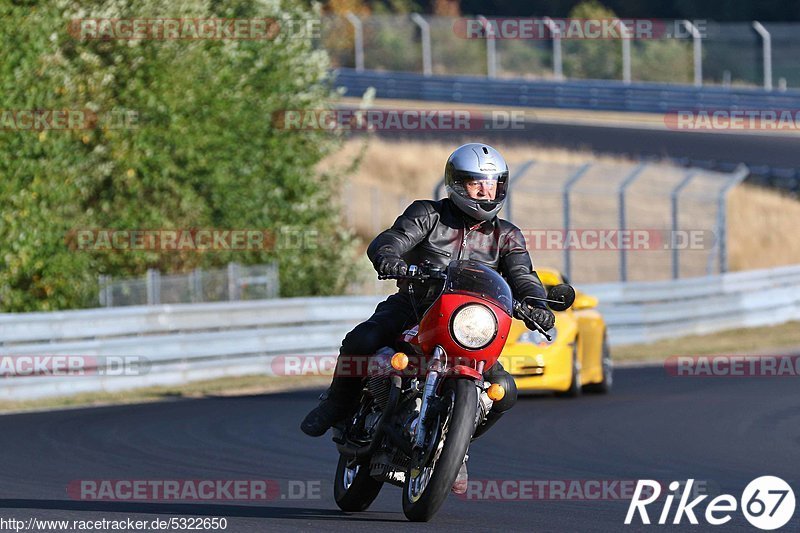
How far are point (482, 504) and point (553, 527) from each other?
1131mm

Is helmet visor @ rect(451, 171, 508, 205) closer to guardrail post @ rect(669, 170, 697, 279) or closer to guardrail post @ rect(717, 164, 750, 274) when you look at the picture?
guardrail post @ rect(717, 164, 750, 274)

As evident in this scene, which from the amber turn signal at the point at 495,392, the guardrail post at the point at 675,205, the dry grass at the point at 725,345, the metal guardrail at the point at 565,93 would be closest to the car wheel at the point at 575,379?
the dry grass at the point at 725,345

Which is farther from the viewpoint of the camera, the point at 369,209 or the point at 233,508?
the point at 369,209

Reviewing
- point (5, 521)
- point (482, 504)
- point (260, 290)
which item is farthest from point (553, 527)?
point (260, 290)

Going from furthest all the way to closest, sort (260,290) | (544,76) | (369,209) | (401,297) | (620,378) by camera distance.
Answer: (544,76)
(369,209)
(260,290)
(620,378)
(401,297)

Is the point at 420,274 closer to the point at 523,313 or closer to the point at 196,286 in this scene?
the point at 523,313

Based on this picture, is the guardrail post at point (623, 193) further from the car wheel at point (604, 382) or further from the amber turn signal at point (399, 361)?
the amber turn signal at point (399, 361)

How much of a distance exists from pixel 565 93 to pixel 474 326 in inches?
1616

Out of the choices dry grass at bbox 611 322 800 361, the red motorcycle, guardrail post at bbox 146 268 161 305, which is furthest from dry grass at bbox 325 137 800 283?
the red motorcycle

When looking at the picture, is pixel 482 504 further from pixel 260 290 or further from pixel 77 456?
pixel 260 290

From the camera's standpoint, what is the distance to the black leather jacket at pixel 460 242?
841 cm

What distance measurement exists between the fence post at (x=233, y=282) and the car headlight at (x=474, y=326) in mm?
15236

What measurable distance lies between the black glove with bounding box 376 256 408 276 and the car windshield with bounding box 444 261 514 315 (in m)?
0.22

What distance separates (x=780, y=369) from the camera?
2050 cm
